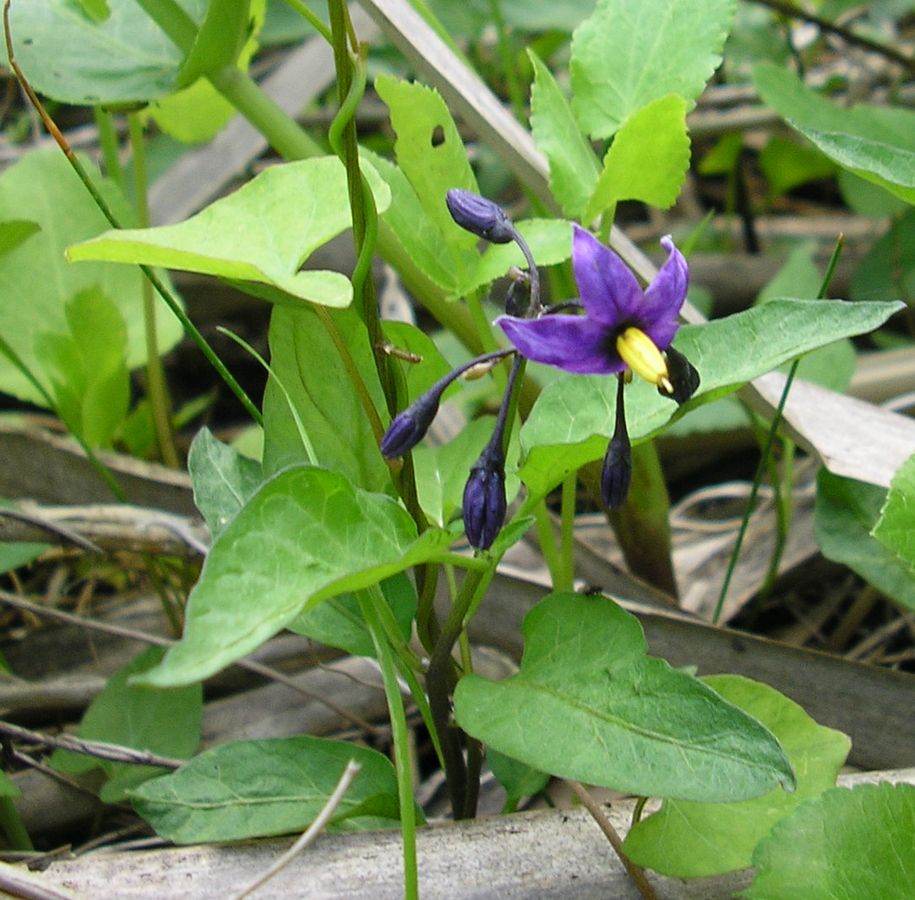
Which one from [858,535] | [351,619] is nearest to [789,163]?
[858,535]

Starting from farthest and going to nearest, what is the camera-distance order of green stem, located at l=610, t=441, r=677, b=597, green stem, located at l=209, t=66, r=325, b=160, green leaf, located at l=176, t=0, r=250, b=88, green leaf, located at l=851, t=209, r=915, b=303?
green leaf, located at l=851, t=209, r=915, b=303
green stem, located at l=610, t=441, r=677, b=597
green stem, located at l=209, t=66, r=325, b=160
green leaf, located at l=176, t=0, r=250, b=88

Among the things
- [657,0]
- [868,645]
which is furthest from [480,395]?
[657,0]

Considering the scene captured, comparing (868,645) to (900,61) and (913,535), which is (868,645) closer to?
(913,535)

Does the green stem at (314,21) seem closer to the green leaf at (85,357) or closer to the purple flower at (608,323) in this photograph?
the purple flower at (608,323)

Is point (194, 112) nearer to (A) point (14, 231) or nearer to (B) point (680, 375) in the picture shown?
(A) point (14, 231)

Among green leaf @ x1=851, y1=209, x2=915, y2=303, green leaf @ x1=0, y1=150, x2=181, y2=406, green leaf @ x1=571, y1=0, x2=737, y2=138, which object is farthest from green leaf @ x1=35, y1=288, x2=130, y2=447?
green leaf @ x1=851, y1=209, x2=915, y2=303

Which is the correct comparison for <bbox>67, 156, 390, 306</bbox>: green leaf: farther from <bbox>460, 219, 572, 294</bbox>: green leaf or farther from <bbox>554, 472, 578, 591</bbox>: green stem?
<bbox>554, 472, 578, 591</bbox>: green stem
